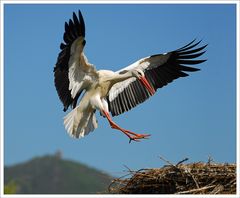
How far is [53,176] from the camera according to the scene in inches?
3236

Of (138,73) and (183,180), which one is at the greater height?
(138,73)

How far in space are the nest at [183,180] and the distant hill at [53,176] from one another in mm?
67334

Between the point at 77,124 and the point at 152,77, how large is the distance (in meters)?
1.43

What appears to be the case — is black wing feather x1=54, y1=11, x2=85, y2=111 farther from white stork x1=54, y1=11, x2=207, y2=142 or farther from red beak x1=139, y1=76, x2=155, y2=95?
red beak x1=139, y1=76, x2=155, y2=95

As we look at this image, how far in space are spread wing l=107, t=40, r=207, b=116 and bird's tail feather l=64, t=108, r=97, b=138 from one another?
70 centimetres

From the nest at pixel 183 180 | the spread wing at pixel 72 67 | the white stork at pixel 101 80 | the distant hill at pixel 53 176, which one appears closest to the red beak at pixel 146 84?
the white stork at pixel 101 80

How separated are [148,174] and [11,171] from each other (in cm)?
7914

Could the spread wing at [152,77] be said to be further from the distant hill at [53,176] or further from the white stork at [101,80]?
the distant hill at [53,176]

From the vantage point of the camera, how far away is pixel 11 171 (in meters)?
83.5

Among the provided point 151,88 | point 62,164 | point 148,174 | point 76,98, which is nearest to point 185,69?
point 151,88

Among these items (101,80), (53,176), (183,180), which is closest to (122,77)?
(101,80)

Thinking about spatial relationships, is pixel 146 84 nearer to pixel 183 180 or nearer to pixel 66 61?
pixel 66 61

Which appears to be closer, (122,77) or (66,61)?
(66,61)

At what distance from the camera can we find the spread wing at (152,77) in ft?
29.1
